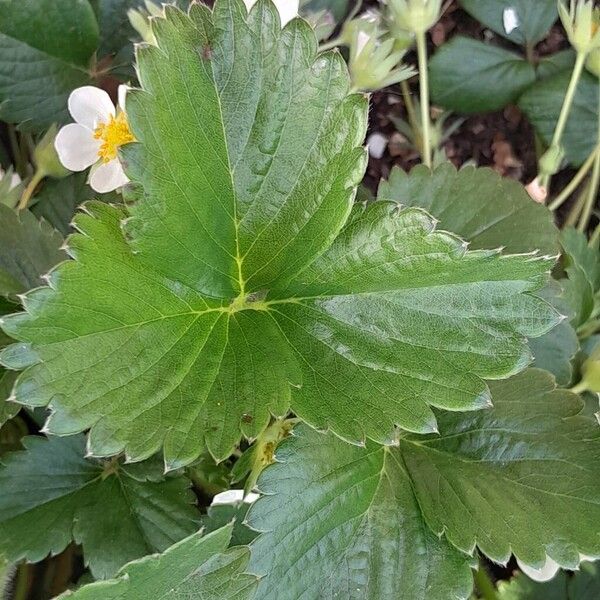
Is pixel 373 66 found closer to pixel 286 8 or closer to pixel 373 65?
pixel 373 65

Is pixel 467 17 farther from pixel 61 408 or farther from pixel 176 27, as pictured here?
pixel 61 408

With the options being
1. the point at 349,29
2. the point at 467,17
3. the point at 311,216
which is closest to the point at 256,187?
the point at 311,216

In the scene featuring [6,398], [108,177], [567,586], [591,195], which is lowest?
[567,586]

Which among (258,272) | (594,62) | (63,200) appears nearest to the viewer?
(258,272)

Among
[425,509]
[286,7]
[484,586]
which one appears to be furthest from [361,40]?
[484,586]

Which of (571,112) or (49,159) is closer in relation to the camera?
(49,159)

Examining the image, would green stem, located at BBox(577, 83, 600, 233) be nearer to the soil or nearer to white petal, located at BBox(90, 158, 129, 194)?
the soil
